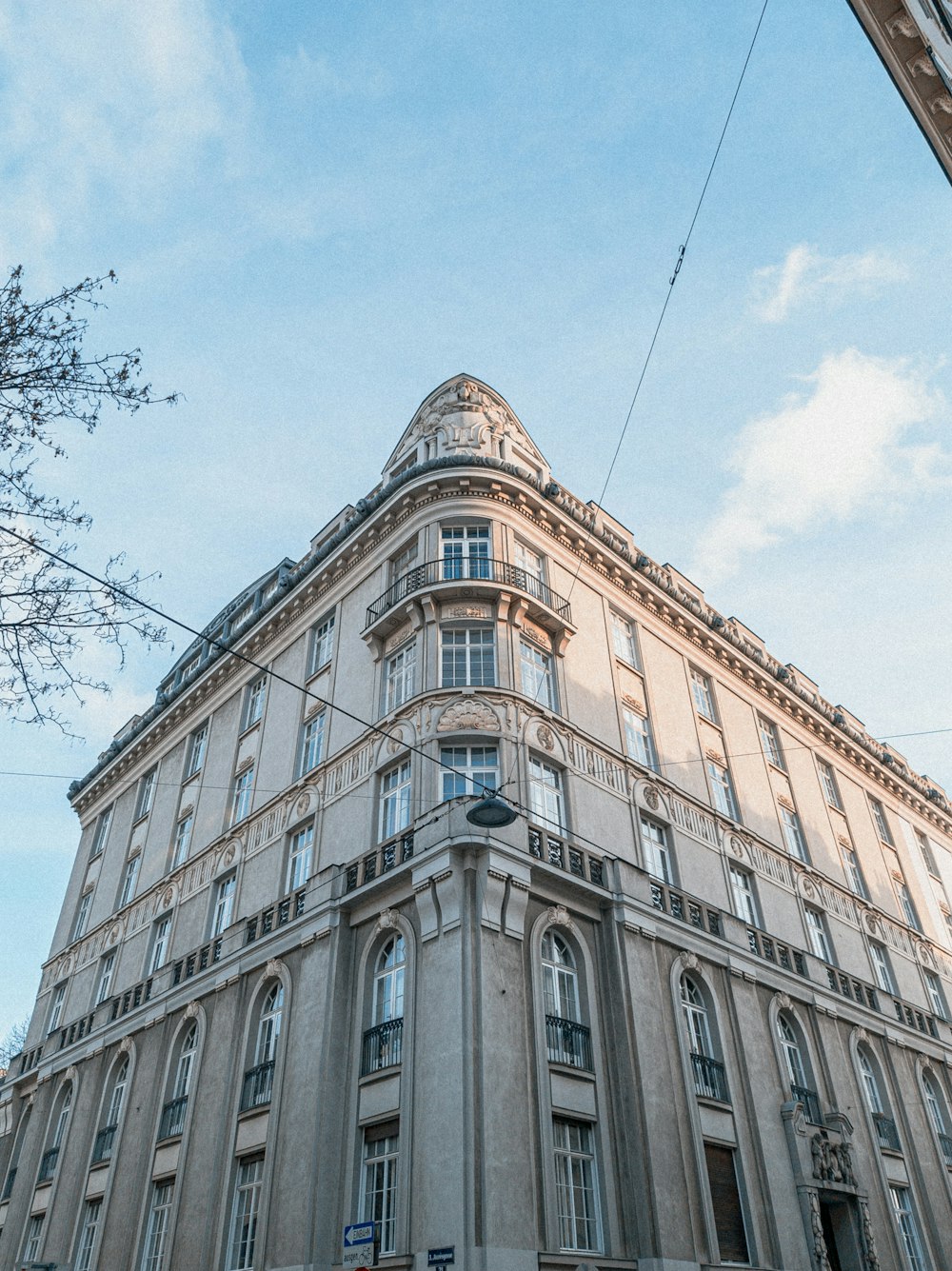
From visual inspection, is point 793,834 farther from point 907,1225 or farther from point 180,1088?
point 180,1088

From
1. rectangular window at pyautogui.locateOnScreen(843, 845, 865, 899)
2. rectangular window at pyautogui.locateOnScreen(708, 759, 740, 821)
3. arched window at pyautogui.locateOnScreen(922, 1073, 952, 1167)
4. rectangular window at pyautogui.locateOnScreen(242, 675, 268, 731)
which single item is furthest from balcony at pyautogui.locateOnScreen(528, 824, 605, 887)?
rectangular window at pyautogui.locateOnScreen(843, 845, 865, 899)

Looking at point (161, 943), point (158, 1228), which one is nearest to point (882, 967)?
point (158, 1228)

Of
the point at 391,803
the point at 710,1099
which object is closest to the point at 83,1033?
the point at 391,803

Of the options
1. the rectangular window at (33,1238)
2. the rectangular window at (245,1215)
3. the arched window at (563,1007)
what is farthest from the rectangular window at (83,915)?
the arched window at (563,1007)

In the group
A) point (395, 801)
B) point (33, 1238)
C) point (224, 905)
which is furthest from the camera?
point (224, 905)

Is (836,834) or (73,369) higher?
(836,834)

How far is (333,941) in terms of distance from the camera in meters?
21.3

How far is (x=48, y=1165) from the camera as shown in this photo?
93.5 feet

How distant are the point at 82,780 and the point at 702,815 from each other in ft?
86.6

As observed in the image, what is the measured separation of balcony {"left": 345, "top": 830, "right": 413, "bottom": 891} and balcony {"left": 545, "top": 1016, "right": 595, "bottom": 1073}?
4.40 metres

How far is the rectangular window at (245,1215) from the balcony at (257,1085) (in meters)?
1.08

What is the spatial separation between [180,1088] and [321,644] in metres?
12.5

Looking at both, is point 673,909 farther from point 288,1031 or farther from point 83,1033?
point 83,1033

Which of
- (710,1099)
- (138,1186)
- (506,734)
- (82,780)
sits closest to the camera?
(710,1099)
